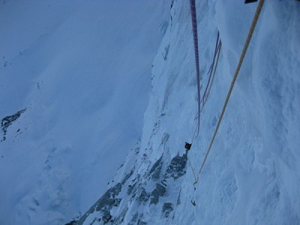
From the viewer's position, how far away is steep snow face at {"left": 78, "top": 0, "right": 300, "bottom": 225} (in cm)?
188

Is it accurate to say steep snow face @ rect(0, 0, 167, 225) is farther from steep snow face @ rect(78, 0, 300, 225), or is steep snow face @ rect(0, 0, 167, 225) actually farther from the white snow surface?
steep snow face @ rect(78, 0, 300, 225)

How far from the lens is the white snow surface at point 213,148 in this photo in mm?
1930

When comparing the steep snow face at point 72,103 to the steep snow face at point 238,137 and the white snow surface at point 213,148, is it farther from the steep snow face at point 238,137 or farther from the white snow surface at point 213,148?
the steep snow face at point 238,137

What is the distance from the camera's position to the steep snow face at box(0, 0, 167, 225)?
12305 mm

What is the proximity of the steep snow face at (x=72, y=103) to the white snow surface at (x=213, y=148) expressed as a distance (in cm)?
9

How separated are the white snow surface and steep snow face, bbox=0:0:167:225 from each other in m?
0.09

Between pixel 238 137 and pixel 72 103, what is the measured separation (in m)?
12.9

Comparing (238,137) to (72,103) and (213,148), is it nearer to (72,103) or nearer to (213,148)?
(213,148)

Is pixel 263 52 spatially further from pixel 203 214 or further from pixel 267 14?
pixel 203 214

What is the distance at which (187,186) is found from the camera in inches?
205

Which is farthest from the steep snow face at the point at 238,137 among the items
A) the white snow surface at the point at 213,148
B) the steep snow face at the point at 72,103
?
the steep snow face at the point at 72,103

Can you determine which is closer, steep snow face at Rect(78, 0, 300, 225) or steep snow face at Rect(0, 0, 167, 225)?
steep snow face at Rect(78, 0, 300, 225)

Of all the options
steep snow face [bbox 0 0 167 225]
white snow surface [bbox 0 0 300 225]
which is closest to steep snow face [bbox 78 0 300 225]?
white snow surface [bbox 0 0 300 225]

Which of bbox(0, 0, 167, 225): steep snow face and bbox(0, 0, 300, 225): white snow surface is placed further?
bbox(0, 0, 167, 225): steep snow face
